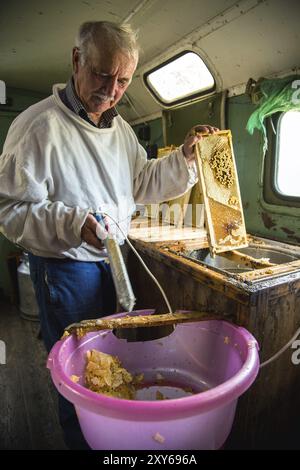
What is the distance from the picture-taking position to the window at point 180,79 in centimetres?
217

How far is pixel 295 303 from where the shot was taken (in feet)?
4.25

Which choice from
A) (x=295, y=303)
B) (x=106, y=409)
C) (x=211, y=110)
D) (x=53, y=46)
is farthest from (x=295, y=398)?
(x=53, y=46)

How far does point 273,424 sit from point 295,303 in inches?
22.5

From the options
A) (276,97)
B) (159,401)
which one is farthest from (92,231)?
(276,97)

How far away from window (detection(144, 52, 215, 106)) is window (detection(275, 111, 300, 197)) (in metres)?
0.65

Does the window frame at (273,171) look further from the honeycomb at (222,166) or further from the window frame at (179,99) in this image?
the window frame at (179,99)

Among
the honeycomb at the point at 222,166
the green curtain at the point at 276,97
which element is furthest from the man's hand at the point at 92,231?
the green curtain at the point at 276,97

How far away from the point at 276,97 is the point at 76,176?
1.15 metres

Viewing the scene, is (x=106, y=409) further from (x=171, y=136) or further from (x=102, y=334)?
(x=171, y=136)

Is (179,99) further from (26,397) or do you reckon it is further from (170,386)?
(26,397)

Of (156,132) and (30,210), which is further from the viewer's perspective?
(156,132)

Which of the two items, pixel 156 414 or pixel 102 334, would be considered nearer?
pixel 156 414

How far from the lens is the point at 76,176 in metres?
1.34

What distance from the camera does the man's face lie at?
119cm
